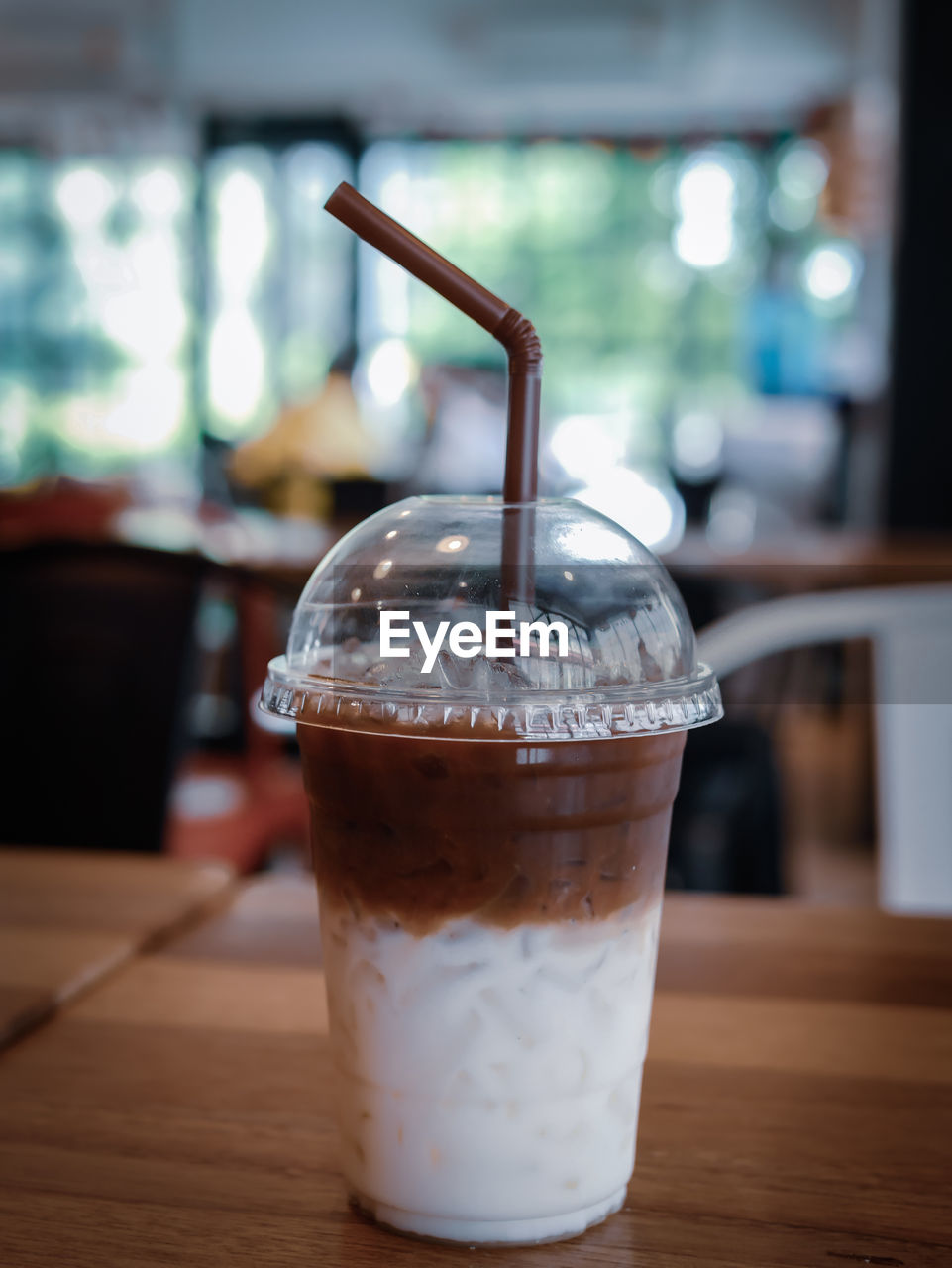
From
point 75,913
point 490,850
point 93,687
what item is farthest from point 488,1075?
point 93,687

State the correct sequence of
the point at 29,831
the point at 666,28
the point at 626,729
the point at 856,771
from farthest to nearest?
the point at 666,28, the point at 856,771, the point at 29,831, the point at 626,729

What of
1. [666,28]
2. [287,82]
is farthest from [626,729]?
[287,82]

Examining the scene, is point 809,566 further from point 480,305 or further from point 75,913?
point 480,305

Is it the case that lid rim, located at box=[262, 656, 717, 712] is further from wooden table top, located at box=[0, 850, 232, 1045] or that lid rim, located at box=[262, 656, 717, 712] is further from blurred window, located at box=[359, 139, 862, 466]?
blurred window, located at box=[359, 139, 862, 466]

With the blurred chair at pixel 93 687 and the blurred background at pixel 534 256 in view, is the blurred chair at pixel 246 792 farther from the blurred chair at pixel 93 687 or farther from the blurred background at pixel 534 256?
the blurred background at pixel 534 256

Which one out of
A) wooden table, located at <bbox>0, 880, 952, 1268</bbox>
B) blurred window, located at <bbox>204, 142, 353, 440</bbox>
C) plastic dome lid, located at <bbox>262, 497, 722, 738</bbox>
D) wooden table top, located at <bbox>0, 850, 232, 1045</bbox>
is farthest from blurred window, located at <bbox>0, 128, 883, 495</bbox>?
plastic dome lid, located at <bbox>262, 497, 722, 738</bbox>

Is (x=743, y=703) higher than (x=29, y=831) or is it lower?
lower

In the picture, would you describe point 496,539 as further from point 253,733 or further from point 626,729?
point 253,733
